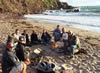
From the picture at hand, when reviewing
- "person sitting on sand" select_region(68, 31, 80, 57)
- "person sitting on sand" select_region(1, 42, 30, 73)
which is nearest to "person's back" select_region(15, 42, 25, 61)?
"person sitting on sand" select_region(1, 42, 30, 73)

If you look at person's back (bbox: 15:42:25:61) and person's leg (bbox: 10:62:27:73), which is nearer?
person's leg (bbox: 10:62:27:73)

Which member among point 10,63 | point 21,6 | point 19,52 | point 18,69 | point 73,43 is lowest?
point 73,43

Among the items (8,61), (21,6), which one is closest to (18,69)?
(8,61)

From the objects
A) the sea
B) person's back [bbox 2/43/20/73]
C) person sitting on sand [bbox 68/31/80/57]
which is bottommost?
the sea

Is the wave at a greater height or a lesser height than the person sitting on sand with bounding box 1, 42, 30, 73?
lesser

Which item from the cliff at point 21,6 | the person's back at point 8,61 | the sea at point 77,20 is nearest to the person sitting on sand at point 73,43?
the person's back at point 8,61

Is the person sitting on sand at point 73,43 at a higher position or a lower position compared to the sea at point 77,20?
higher

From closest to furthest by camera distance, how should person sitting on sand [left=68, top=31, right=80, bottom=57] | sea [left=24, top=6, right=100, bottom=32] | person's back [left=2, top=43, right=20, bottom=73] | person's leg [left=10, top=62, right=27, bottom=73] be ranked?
1. person's back [left=2, top=43, right=20, bottom=73]
2. person's leg [left=10, top=62, right=27, bottom=73]
3. person sitting on sand [left=68, top=31, right=80, bottom=57]
4. sea [left=24, top=6, right=100, bottom=32]

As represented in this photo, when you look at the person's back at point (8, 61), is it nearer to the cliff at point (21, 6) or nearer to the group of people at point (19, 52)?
the group of people at point (19, 52)

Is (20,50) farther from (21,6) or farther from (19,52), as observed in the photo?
(21,6)

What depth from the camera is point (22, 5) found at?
65438 millimetres

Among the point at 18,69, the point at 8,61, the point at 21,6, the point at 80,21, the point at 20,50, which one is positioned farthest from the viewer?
the point at 21,6

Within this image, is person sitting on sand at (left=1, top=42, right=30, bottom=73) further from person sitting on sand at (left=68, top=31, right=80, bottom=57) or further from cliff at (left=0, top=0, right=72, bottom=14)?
cliff at (left=0, top=0, right=72, bottom=14)

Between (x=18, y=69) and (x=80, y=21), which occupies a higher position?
(x=18, y=69)
